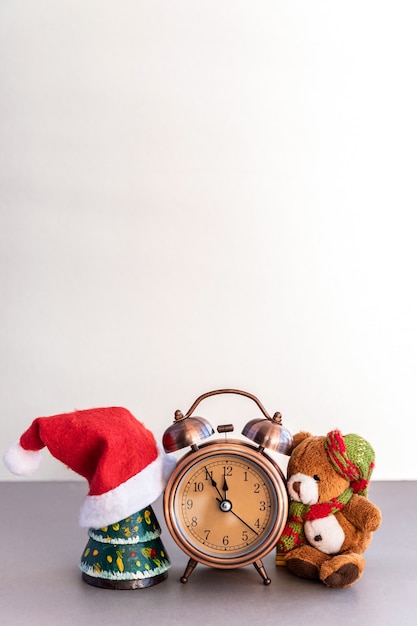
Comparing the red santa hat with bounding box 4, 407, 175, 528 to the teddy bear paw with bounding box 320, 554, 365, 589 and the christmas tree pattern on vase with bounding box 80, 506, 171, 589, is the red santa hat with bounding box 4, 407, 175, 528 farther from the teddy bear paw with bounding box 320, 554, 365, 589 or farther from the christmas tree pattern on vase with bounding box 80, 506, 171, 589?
the teddy bear paw with bounding box 320, 554, 365, 589

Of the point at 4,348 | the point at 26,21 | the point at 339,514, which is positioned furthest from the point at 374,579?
the point at 26,21

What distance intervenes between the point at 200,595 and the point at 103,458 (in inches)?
11.3

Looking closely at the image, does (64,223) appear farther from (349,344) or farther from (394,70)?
(394,70)

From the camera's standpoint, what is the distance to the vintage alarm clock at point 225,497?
1.34 m

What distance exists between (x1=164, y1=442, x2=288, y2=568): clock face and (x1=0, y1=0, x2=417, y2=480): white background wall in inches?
40.6

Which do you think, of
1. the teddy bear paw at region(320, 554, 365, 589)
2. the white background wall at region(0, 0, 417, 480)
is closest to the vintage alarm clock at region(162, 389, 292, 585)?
the teddy bear paw at region(320, 554, 365, 589)

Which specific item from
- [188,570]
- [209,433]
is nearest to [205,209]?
[209,433]

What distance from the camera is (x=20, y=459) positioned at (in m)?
1.38

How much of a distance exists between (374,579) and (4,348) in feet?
4.51

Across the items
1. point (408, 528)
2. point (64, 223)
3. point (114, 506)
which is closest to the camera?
point (114, 506)

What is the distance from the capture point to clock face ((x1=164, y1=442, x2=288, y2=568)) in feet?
4.42

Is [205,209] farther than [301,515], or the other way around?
[205,209]

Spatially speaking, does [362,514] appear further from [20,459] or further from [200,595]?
[20,459]

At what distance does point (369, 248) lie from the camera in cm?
242
